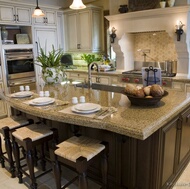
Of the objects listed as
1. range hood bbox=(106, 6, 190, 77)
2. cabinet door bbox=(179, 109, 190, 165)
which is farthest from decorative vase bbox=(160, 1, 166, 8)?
cabinet door bbox=(179, 109, 190, 165)

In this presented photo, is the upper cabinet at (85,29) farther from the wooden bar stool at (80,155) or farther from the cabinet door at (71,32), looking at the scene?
the wooden bar stool at (80,155)

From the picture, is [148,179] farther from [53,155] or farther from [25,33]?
[25,33]

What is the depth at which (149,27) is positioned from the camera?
14.0 feet

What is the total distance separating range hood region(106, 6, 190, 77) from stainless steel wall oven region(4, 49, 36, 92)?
6.84 ft

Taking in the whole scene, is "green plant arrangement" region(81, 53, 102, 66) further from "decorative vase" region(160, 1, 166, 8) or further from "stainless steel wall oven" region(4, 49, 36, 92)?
"decorative vase" region(160, 1, 166, 8)

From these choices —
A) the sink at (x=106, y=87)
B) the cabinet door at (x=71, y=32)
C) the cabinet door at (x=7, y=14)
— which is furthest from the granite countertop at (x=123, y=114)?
the cabinet door at (x=71, y=32)

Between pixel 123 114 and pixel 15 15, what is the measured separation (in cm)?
390

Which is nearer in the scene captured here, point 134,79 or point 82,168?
point 82,168

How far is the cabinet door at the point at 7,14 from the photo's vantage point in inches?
172

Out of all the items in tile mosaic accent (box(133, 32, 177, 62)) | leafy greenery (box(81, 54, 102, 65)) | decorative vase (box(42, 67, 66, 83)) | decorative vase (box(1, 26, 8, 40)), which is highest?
decorative vase (box(1, 26, 8, 40))

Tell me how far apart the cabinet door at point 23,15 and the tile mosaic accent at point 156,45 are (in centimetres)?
254

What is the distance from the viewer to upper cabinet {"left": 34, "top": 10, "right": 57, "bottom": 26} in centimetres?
502

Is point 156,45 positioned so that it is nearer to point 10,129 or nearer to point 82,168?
point 10,129

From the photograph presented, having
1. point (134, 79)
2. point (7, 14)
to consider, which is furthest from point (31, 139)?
point (7, 14)
